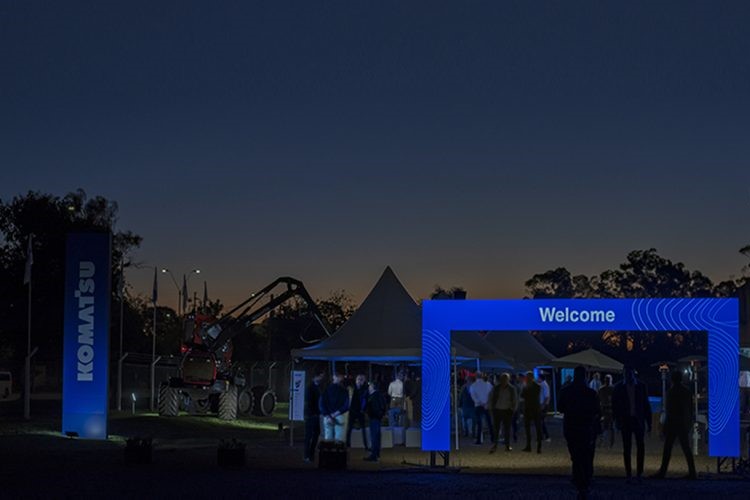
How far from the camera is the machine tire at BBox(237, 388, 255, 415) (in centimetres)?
4150

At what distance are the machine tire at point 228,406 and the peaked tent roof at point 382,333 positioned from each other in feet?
35.6

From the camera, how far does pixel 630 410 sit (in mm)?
18594

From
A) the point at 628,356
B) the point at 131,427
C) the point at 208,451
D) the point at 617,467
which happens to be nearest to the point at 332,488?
the point at 617,467

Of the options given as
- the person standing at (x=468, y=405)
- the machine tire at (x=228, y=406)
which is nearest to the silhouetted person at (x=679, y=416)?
the person standing at (x=468, y=405)

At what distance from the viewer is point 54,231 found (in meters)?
75.2

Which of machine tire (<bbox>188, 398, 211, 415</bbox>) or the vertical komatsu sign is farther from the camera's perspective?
machine tire (<bbox>188, 398, 211, 415</bbox>)

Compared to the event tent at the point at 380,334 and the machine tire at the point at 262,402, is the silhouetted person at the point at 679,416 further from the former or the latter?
the machine tire at the point at 262,402

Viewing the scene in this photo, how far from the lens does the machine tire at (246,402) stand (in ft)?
136

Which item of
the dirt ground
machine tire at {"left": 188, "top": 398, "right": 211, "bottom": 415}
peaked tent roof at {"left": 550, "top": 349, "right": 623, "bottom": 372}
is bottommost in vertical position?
the dirt ground

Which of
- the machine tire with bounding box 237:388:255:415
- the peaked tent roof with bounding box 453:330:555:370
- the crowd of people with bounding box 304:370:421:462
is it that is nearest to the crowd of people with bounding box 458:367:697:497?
the crowd of people with bounding box 304:370:421:462

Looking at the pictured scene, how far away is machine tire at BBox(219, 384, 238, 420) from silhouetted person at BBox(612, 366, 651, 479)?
2140 centimetres

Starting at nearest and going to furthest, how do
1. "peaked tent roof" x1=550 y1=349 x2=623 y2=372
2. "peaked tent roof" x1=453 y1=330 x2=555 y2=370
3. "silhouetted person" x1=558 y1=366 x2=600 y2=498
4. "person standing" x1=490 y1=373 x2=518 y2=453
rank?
1. "silhouetted person" x1=558 y1=366 x2=600 y2=498
2. "person standing" x1=490 y1=373 x2=518 y2=453
3. "peaked tent roof" x1=453 y1=330 x2=555 y2=370
4. "peaked tent roof" x1=550 y1=349 x2=623 y2=372

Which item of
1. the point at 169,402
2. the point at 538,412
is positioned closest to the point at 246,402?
the point at 169,402

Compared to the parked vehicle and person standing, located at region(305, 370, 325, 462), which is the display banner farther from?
the parked vehicle
